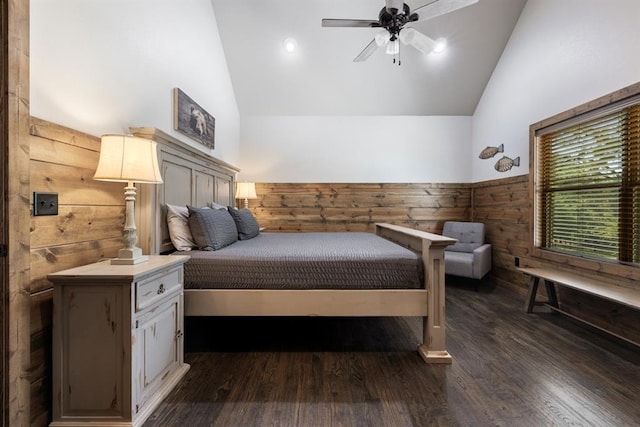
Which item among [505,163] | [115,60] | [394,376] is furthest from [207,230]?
[505,163]

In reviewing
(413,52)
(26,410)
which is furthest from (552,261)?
(26,410)

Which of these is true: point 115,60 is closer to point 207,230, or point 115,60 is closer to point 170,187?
point 170,187

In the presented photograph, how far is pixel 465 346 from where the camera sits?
82.3 inches

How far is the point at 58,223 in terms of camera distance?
139 cm

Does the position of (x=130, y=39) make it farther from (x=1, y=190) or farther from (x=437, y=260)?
(x=437, y=260)

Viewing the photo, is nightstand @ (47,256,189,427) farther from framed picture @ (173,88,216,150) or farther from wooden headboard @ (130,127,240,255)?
framed picture @ (173,88,216,150)

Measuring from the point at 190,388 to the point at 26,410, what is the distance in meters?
0.68

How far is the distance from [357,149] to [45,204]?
3777mm

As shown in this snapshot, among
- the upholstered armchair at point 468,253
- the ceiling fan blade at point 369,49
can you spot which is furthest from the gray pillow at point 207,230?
the upholstered armchair at point 468,253

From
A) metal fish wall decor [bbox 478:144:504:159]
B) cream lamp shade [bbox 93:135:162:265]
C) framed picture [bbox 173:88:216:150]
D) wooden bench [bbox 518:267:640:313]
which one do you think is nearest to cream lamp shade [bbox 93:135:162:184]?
cream lamp shade [bbox 93:135:162:265]

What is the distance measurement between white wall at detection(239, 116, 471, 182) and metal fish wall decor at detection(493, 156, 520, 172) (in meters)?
0.77

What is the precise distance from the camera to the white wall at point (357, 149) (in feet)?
14.5

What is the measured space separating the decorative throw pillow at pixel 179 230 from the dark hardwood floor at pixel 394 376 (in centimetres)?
76

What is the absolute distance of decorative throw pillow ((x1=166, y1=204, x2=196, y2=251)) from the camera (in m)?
2.09
